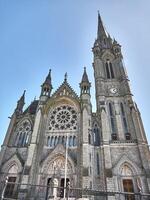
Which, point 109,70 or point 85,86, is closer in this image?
point 85,86

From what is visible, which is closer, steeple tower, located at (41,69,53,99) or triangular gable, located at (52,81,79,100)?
triangular gable, located at (52,81,79,100)

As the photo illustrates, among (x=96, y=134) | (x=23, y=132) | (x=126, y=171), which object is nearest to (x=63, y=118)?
(x=96, y=134)

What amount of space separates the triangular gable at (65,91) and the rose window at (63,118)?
6.81 feet

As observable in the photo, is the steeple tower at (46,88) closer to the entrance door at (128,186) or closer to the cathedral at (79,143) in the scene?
the cathedral at (79,143)

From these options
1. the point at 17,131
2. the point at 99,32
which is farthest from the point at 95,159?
the point at 99,32

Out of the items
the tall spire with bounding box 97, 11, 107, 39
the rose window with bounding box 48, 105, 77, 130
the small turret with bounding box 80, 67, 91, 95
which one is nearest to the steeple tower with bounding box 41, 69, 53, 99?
the rose window with bounding box 48, 105, 77, 130

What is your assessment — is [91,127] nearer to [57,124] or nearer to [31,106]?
[57,124]

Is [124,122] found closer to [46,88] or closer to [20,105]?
[46,88]

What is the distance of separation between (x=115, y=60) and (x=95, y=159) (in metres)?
20.1

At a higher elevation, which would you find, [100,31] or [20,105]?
[100,31]

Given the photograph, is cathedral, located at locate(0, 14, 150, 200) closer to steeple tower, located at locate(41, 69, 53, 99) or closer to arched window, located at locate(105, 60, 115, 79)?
steeple tower, located at locate(41, 69, 53, 99)

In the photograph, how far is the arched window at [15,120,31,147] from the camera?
24.7 m

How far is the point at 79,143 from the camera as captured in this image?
73.1 ft

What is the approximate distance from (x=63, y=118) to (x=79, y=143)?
5.07 meters
